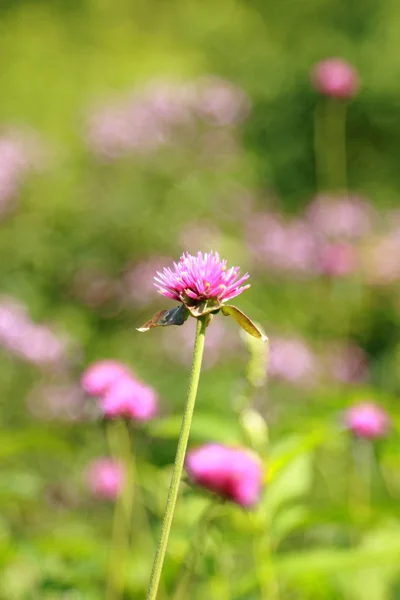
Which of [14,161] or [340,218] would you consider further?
[14,161]

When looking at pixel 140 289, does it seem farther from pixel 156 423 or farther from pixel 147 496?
pixel 156 423

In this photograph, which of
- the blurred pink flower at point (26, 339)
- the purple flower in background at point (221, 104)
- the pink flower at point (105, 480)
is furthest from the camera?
the purple flower in background at point (221, 104)

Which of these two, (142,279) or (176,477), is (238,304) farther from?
(176,477)

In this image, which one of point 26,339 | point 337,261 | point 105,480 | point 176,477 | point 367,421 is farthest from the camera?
point 337,261

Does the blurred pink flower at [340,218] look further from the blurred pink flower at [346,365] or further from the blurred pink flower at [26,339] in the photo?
the blurred pink flower at [26,339]

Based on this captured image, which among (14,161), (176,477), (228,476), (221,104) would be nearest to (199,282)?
(176,477)

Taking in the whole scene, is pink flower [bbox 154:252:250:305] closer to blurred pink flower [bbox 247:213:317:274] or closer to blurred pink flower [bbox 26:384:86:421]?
blurred pink flower [bbox 26:384:86:421]

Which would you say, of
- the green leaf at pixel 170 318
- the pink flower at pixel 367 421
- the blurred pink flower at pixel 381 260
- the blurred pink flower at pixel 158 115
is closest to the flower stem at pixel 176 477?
the green leaf at pixel 170 318
